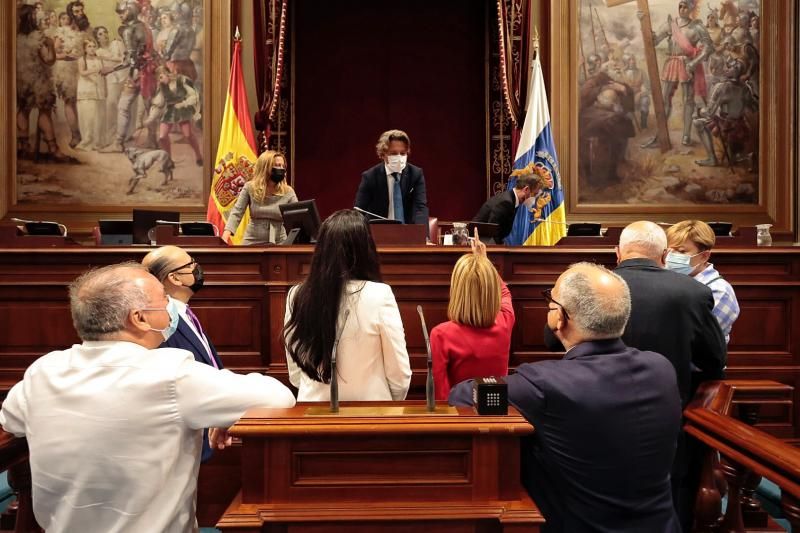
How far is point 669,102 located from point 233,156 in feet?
15.8

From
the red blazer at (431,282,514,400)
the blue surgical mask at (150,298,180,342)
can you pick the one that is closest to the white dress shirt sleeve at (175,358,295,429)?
the blue surgical mask at (150,298,180,342)

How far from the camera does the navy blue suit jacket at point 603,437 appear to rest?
1.82 m

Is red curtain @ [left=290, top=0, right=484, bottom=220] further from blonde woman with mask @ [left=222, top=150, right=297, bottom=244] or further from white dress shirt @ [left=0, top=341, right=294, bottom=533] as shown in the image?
white dress shirt @ [left=0, top=341, right=294, bottom=533]

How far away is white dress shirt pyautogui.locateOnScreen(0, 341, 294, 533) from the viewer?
5.42ft

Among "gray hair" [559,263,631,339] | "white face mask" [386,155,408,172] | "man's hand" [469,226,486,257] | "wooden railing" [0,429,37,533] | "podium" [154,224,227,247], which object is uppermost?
"white face mask" [386,155,408,172]

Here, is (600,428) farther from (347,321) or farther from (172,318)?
(172,318)

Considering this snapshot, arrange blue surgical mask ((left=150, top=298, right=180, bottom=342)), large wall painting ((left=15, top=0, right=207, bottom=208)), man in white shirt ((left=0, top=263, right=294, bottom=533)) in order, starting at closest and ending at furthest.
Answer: man in white shirt ((left=0, top=263, right=294, bottom=533)), blue surgical mask ((left=150, top=298, right=180, bottom=342)), large wall painting ((left=15, top=0, right=207, bottom=208))

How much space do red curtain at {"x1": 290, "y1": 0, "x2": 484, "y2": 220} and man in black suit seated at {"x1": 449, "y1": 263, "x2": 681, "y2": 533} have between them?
6828 millimetres

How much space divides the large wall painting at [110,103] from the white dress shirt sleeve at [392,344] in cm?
573

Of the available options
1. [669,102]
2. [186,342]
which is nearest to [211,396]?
[186,342]

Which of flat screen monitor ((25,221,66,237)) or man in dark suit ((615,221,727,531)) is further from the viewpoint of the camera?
flat screen monitor ((25,221,66,237))

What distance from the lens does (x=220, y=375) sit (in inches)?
69.6

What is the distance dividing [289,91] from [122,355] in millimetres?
7193

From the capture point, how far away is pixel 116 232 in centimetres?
530
